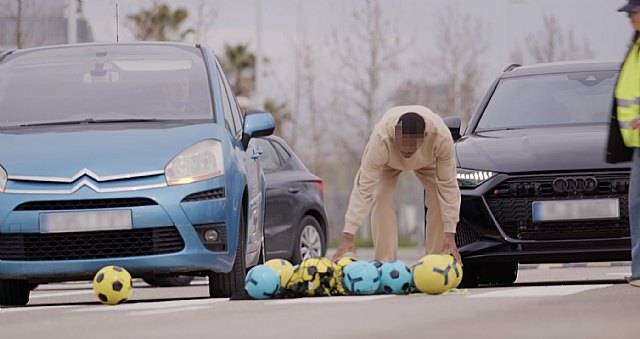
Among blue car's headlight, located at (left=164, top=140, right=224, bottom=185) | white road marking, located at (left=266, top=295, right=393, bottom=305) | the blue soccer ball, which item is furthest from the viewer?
blue car's headlight, located at (left=164, top=140, right=224, bottom=185)

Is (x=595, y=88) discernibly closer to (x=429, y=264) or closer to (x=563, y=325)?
(x=429, y=264)

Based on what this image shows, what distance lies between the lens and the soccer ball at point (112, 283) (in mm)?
10125

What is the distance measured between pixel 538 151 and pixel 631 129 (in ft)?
4.62

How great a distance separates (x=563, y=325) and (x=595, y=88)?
585cm

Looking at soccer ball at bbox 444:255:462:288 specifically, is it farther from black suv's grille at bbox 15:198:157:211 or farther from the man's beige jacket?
black suv's grille at bbox 15:198:157:211

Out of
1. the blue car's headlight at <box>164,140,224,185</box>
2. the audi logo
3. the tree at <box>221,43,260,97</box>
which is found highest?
the blue car's headlight at <box>164,140,224,185</box>

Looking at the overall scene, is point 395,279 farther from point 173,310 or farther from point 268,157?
point 268,157

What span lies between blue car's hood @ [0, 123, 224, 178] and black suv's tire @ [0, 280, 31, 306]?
96 centimetres

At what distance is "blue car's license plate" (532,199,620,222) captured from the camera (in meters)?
→ 11.3

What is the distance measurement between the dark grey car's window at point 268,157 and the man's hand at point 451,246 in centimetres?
503

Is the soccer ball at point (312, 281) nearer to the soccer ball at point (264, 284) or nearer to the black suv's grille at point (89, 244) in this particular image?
the soccer ball at point (264, 284)

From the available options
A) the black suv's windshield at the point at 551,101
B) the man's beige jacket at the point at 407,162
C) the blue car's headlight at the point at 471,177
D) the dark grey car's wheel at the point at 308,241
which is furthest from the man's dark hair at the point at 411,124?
the dark grey car's wheel at the point at 308,241

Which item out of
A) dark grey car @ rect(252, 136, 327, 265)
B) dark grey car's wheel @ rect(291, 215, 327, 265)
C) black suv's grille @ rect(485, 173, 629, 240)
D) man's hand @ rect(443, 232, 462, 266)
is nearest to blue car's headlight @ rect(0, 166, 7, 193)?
man's hand @ rect(443, 232, 462, 266)

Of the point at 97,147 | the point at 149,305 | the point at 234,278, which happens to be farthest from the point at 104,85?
the point at 149,305
